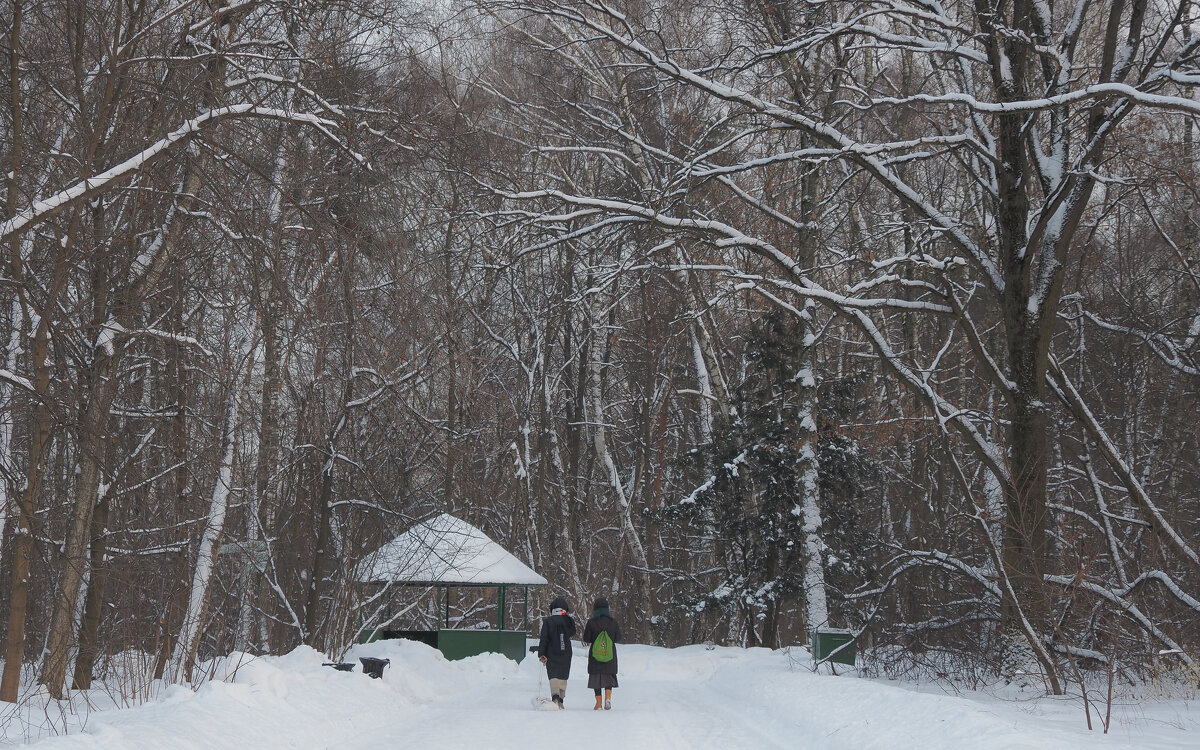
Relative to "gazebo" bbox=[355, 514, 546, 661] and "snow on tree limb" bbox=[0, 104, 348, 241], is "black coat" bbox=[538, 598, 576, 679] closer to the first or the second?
"gazebo" bbox=[355, 514, 546, 661]

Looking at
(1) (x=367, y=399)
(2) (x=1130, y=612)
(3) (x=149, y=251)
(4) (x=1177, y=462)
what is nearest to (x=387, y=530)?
(1) (x=367, y=399)

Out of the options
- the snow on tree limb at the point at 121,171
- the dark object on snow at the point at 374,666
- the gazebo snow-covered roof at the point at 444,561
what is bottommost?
the dark object on snow at the point at 374,666

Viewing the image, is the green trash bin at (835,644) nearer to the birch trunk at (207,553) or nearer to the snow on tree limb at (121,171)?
the birch trunk at (207,553)

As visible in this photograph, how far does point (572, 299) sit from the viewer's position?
50.0 ft

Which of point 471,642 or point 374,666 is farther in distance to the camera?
point 471,642

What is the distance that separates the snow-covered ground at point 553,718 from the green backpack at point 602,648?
79 centimetres

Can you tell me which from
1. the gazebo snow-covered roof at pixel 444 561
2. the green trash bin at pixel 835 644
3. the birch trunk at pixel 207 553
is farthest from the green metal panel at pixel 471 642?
the birch trunk at pixel 207 553

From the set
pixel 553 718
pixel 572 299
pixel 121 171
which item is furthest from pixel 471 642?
pixel 121 171

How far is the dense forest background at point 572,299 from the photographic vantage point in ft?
31.6

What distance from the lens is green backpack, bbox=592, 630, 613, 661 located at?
51.8 feet

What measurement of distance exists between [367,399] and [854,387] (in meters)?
12.3

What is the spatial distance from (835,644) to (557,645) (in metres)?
4.52

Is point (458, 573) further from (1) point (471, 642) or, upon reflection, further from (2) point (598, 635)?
(2) point (598, 635)

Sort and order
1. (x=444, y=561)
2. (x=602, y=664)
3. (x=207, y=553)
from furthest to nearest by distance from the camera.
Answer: (x=444, y=561) → (x=602, y=664) → (x=207, y=553)
